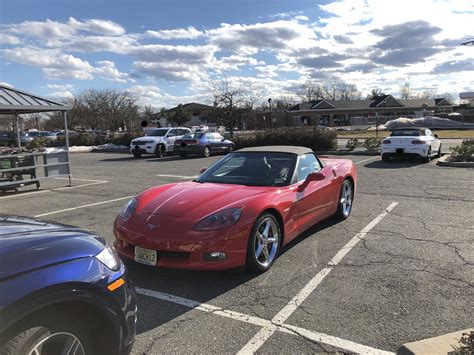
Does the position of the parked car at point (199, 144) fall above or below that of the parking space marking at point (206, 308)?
above

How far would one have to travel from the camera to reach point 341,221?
275 inches

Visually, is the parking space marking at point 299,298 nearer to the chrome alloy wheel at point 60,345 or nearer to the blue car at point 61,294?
the blue car at point 61,294

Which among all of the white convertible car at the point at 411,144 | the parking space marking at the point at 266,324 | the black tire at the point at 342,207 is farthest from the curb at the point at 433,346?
the white convertible car at the point at 411,144

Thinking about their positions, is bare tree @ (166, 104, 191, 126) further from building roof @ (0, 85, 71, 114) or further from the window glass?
the window glass

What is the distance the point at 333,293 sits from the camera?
4.17 meters

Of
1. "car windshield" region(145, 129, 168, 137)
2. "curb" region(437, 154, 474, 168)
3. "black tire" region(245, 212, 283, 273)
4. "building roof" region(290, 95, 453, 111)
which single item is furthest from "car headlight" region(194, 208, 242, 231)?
"building roof" region(290, 95, 453, 111)

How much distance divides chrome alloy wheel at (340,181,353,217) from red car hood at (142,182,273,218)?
2.29 metres

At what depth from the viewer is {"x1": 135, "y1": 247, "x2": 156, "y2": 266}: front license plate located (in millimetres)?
4262

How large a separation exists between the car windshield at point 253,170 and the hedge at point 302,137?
1601cm

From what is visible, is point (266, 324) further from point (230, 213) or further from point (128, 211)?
point (128, 211)

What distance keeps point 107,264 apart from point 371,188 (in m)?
8.81

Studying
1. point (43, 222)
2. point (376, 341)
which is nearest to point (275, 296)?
point (376, 341)

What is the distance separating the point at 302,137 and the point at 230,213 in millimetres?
18324

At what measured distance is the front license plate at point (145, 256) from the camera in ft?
14.0
